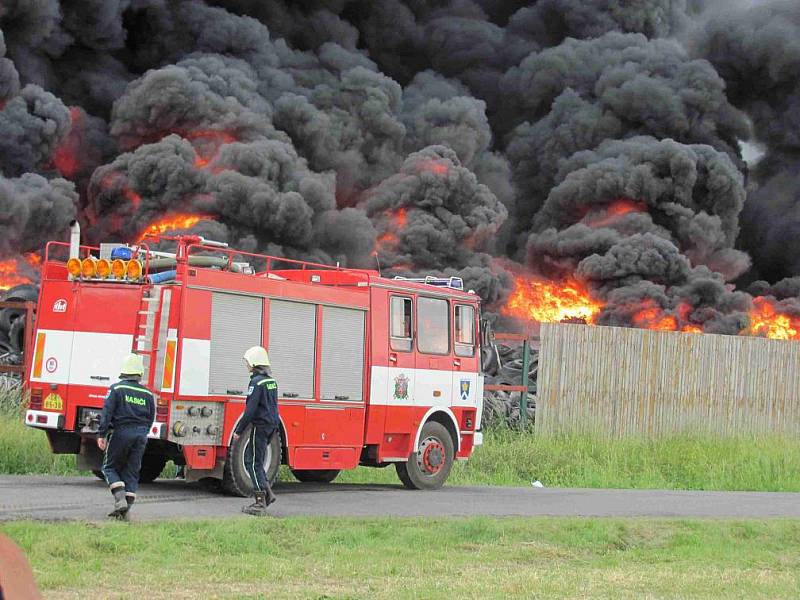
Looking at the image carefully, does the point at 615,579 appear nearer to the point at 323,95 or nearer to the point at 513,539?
the point at 513,539

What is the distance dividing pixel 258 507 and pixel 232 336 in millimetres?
2446

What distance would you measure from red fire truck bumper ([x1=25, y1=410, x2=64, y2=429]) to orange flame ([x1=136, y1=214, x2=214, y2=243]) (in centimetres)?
2808

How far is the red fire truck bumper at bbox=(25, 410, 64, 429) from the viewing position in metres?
12.7

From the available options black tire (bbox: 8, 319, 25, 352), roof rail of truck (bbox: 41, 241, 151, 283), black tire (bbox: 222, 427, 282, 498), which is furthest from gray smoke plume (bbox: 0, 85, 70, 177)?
black tire (bbox: 222, 427, 282, 498)

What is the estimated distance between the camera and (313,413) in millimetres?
13766

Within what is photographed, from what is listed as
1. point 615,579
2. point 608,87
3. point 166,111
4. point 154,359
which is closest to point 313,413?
point 154,359

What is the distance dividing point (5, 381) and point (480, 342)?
771 centimetres

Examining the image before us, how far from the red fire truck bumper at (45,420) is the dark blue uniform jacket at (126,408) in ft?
8.42

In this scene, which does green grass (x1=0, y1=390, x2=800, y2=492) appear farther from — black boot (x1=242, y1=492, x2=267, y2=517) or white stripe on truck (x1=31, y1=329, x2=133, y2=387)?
black boot (x1=242, y1=492, x2=267, y2=517)

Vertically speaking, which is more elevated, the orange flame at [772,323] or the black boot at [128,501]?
the orange flame at [772,323]

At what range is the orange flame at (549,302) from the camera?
4884cm

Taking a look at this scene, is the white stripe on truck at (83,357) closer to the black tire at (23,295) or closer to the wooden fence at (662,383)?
the wooden fence at (662,383)

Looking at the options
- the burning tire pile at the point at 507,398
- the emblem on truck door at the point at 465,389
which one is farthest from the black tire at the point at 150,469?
the burning tire pile at the point at 507,398

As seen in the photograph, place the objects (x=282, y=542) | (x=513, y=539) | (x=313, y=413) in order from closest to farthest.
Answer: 1. (x=282, y=542)
2. (x=513, y=539)
3. (x=313, y=413)
